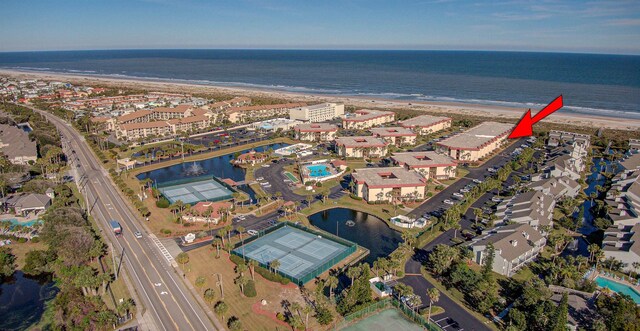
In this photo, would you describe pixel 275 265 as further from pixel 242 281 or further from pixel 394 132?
pixel 394 132

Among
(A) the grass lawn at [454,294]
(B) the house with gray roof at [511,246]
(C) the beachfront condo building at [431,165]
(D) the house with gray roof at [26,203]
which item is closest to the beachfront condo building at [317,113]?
(C) the beachfront condo building at [431,165]

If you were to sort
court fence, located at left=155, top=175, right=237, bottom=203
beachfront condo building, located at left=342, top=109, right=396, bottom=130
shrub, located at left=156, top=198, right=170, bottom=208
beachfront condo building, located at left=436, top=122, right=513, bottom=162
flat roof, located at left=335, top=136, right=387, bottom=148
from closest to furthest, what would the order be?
shrub, located at left=156, top=198, right=170, bottom=208 < court fence, located at left=155, top=175, right=237, bottom=203 < beachfront condo building, located at left=436, top=122, right=513, bottom=162 < flat roof, located at left=335, top=136, right=387, bottom=148 < beachfront condo building, located at left=342, top=109, right=396, bottom=130

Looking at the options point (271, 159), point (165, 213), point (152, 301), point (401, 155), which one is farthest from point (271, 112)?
point (152, 301)

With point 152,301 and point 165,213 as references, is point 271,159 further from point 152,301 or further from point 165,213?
point 152,301

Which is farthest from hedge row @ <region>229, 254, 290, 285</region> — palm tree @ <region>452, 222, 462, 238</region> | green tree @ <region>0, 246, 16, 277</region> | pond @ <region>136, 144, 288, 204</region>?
pond @ <region>136, 144, 288, 204</region>

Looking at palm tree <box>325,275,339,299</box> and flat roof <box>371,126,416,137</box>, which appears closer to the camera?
palm tree <box>325,275,339,299</box>

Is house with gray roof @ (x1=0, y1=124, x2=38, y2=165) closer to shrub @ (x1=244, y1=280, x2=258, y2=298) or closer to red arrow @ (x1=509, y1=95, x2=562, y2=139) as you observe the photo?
shrub @ (x1=244, y1=280, x2=258, y2=298)

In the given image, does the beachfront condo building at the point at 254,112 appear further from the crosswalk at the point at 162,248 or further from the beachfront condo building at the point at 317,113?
the crosswalk at the point at 162,248
